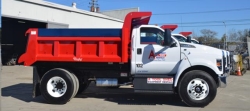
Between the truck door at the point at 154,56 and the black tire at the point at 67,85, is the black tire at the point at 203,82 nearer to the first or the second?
the truck door at the point at 154,56

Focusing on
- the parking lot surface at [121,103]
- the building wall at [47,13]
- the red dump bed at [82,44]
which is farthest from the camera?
the building wall at [47,13]

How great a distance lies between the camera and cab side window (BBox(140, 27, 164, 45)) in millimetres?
8770

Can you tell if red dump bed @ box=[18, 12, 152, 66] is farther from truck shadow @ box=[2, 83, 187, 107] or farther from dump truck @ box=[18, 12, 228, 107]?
truck shadow @ box=[2, 83, 187, 107]

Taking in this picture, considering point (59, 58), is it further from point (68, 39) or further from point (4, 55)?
point (4, 55)

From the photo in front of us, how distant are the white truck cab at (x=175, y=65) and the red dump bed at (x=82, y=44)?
36 centimetres

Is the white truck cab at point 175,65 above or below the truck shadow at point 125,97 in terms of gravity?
above

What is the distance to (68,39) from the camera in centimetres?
889

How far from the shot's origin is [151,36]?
881cm

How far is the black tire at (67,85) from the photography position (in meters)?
8.77

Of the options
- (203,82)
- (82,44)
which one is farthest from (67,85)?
(203,82)

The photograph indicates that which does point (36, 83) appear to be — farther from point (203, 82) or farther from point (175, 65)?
point (203, 82)

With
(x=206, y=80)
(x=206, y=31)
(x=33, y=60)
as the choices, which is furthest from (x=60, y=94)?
(x=206, y=31)

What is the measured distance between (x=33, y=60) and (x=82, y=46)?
1659mm

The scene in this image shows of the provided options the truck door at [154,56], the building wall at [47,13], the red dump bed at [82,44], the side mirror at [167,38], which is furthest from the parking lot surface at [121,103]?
the building wall at [47,13]
